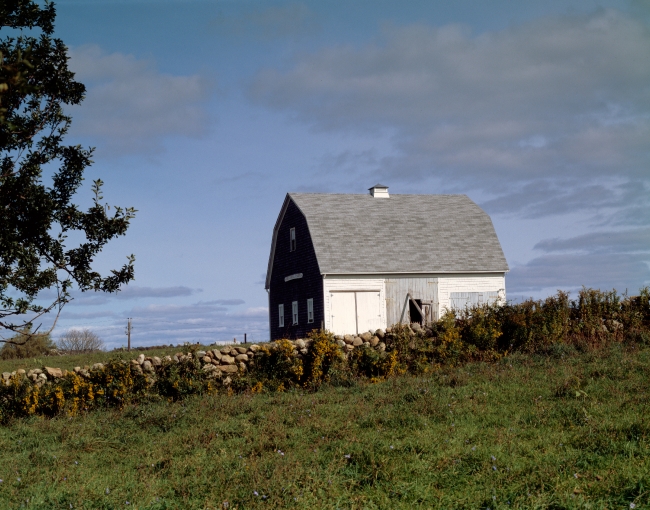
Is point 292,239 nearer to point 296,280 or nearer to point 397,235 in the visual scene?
point 296,280

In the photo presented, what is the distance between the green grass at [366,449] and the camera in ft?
27.5

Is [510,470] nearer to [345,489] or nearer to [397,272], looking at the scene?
[345,489]

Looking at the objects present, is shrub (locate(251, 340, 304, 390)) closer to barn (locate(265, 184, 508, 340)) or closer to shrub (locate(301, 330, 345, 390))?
shrub (locate(301, 330, 345, 390))

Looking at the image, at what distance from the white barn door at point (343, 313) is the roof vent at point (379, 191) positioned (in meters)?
8.46

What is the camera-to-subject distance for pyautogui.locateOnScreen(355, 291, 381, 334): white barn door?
32.0m

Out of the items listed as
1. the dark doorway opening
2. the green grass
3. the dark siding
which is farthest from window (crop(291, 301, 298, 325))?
the green grass

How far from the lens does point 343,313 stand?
3173cm

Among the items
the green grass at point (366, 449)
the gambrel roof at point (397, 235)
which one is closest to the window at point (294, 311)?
the gambrel roof at point (397, 235)

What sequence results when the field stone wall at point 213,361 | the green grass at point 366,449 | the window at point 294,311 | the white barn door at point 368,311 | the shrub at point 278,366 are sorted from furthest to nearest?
the window at point 294,311 < the white barn door at point 368,311 < the shrub at point 278,366 < the field stone wall at point 213,361 < the green grass at point 366,449

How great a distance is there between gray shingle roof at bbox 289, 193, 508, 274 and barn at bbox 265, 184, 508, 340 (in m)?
0.05

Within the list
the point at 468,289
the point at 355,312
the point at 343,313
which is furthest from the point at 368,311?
the point at 468,289

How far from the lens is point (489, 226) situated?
37062 mm

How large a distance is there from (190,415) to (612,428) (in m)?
8.24

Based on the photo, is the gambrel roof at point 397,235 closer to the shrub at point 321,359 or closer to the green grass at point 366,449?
the shrub at point 321,359
